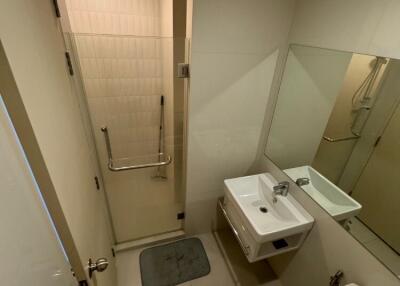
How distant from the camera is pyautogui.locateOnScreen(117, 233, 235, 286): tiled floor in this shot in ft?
5.68

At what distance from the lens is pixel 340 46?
3.57ft

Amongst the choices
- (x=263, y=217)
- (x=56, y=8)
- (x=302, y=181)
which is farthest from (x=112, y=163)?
(x=302, y=181)

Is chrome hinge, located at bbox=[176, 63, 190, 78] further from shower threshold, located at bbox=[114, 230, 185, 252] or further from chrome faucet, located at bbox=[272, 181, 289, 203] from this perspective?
shower threshold, located at bbox=[114, 230, 185, 252]

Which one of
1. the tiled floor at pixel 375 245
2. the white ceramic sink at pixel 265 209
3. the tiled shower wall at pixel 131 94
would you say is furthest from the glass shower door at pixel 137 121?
Answer: the tiled floor at pixel 375 245

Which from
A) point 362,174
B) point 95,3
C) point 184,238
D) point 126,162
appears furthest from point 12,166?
point 184,238

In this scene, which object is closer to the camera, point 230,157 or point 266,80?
point 266,80

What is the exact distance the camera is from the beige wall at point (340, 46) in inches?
35.6

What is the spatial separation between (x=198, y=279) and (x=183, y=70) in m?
1.67

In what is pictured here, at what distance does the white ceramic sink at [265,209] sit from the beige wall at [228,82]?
22 cm

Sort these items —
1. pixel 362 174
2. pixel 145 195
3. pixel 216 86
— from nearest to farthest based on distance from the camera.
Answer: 1. pixel 362 174
2. pixel 216 86
3. pixel 145 195

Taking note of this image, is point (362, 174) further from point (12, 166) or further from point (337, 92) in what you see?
point (12, 166)

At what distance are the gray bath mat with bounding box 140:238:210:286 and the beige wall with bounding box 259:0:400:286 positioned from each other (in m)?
0.82

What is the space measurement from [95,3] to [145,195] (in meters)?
1.66

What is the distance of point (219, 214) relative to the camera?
2.07m
